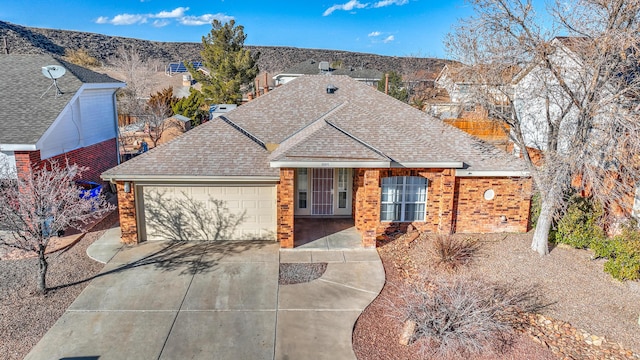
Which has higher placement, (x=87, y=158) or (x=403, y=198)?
(x=87, y=158)

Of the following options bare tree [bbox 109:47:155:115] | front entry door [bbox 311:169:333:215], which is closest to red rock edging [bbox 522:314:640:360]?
front entry door [bbox 311:169:333:215]

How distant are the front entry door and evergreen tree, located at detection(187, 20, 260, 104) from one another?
18.5m

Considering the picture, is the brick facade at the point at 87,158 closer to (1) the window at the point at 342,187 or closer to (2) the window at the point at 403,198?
(1) the window at the point at 342,187

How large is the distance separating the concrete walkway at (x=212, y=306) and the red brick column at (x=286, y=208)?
0.38m

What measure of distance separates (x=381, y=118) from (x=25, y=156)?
422 inches

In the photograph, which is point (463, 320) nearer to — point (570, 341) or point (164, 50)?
point (570, 341)

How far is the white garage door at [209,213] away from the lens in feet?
37.9

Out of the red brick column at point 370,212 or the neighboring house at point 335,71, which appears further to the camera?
the neighboring house at point 335,71

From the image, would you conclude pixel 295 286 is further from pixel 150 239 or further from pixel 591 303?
pixel 591 303

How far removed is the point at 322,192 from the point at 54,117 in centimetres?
871

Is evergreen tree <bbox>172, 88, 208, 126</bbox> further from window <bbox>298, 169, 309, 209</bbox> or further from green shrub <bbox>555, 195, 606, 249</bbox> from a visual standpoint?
green shrub <bbox>555, 195, 606, 249</bbox>

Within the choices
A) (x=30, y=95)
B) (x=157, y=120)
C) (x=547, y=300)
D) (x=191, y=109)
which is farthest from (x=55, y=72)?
(x=547, y=300)

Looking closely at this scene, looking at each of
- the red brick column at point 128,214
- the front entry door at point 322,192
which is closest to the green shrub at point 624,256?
the front entry door at point 322,192

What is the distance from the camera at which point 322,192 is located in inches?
541
